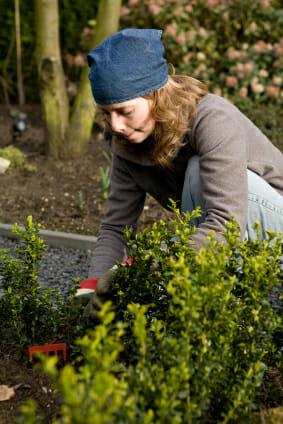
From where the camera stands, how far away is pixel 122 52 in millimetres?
2502

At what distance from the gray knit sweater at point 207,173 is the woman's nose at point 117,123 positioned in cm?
30

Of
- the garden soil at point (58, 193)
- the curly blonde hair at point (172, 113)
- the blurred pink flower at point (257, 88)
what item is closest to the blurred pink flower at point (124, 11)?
the garden soil at point (58, 193)

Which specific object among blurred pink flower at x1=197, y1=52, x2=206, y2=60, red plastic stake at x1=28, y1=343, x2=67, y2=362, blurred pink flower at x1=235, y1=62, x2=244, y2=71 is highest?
red plastic stake at x1=28, y1=343, x2=67, y2=362

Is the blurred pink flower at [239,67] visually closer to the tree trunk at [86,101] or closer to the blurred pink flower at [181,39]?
the blurred pink flower at [181,39]

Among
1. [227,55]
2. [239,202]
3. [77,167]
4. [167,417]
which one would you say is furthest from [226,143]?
[227,55]

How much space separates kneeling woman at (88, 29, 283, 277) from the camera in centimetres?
251

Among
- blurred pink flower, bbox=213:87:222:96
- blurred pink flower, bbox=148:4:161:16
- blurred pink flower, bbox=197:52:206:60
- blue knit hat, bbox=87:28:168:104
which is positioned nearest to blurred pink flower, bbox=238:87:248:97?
blurred pink flower, bbox=213:87:222:96

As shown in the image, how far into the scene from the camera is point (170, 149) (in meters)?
2.79

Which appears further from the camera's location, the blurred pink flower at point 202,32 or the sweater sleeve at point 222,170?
the blurred pink flower at point 202,32

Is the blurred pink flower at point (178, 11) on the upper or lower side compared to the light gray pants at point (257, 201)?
lower

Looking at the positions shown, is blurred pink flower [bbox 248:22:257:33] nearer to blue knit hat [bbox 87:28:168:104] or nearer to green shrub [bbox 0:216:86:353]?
blue knit hat [bbox 87:28:168:104]

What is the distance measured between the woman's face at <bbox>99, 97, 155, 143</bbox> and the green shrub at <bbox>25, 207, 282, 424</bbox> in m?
0.52

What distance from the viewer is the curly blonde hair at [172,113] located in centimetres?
263

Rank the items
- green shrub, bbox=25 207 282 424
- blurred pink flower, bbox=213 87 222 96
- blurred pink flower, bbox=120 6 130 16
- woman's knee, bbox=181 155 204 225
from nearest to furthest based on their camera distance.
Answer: green shrub, bbox=25 207 282 424
woman's knee, bbox=181 155 204 225
blurred pink flower, bbox=213 87 222 96
blurred pink flower, bbox=120 6 130 16
